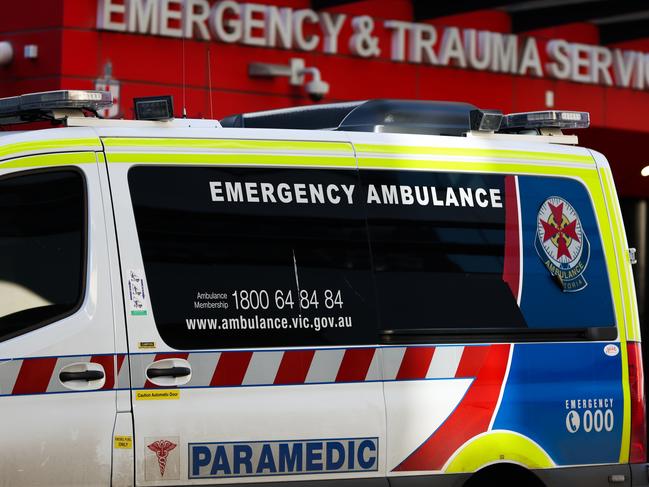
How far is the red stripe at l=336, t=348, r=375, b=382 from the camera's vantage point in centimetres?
566

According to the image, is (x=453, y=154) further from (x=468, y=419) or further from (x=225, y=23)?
(x=225, y=23)

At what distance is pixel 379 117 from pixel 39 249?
2.10 m

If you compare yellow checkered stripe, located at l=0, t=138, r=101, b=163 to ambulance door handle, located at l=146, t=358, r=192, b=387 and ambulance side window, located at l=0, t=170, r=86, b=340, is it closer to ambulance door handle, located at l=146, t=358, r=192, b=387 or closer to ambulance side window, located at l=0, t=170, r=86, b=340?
ambulance side window, located at l=0, t=170, r=86, b=340

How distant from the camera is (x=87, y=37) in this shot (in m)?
13.6

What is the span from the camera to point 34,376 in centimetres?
521

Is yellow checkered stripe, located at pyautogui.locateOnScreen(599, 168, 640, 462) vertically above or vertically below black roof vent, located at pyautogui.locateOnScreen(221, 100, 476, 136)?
below

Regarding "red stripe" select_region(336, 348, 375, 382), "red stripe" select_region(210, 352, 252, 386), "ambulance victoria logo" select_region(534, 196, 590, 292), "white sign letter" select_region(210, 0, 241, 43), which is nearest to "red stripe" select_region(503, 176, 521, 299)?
"ambulance victoria logo" select_region(534, 196, 590, 292)

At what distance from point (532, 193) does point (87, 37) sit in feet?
27.1

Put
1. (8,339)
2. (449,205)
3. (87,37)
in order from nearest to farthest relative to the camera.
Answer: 1. (8,339)
2. (449,205)
3. (87,37)

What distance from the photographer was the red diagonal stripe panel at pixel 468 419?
5.83m

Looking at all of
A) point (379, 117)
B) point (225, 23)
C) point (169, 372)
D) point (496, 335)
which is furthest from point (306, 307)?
point (225, 23)

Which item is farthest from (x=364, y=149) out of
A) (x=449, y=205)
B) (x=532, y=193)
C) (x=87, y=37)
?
(x=87, y=37)

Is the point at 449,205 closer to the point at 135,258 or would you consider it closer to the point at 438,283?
the point at 438,283

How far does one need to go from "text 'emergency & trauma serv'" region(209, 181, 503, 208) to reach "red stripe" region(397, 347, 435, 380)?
2.11 feet
